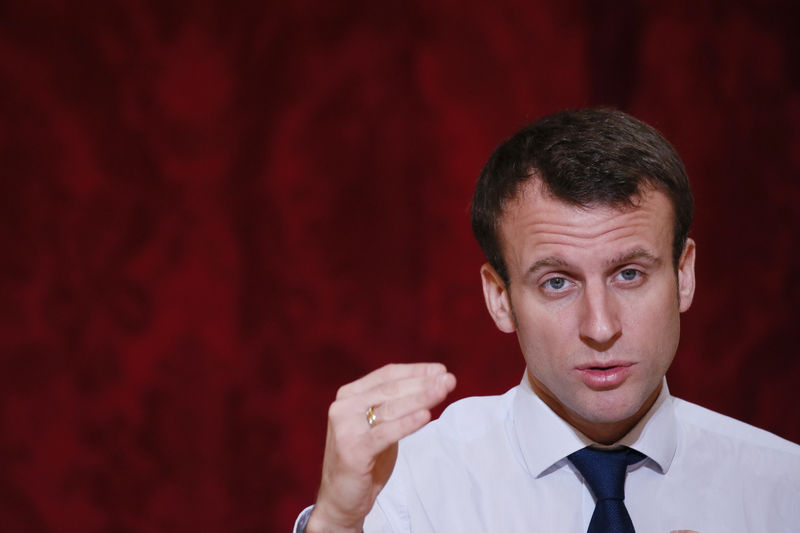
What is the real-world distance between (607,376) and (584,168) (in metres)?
0.35

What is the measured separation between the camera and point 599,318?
1320mm

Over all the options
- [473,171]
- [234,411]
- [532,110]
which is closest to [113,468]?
[234,411]

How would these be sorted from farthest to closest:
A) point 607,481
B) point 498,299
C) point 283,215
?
point 283,215 < point 498,299 < point 607,481

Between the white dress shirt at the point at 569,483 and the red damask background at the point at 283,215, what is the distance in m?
0.77

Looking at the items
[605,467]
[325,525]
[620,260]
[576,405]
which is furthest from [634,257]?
[325,525]

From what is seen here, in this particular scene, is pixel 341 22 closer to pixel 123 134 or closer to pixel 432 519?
pixel 123 134

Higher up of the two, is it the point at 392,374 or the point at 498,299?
the point at 498,299

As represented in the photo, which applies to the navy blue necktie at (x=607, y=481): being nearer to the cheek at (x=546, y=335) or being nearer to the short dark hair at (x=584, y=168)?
the cheek at (x=546, y=335)

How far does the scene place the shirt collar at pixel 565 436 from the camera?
4.90ft

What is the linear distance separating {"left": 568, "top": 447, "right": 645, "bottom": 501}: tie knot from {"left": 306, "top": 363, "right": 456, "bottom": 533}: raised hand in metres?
0.39

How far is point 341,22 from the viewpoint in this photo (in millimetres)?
2260

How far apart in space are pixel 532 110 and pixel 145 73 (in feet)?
3.51

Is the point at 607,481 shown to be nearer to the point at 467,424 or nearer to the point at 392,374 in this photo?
the point at 467,424

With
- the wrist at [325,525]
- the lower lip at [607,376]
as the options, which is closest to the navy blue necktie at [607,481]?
the lower lip at [607,376]
